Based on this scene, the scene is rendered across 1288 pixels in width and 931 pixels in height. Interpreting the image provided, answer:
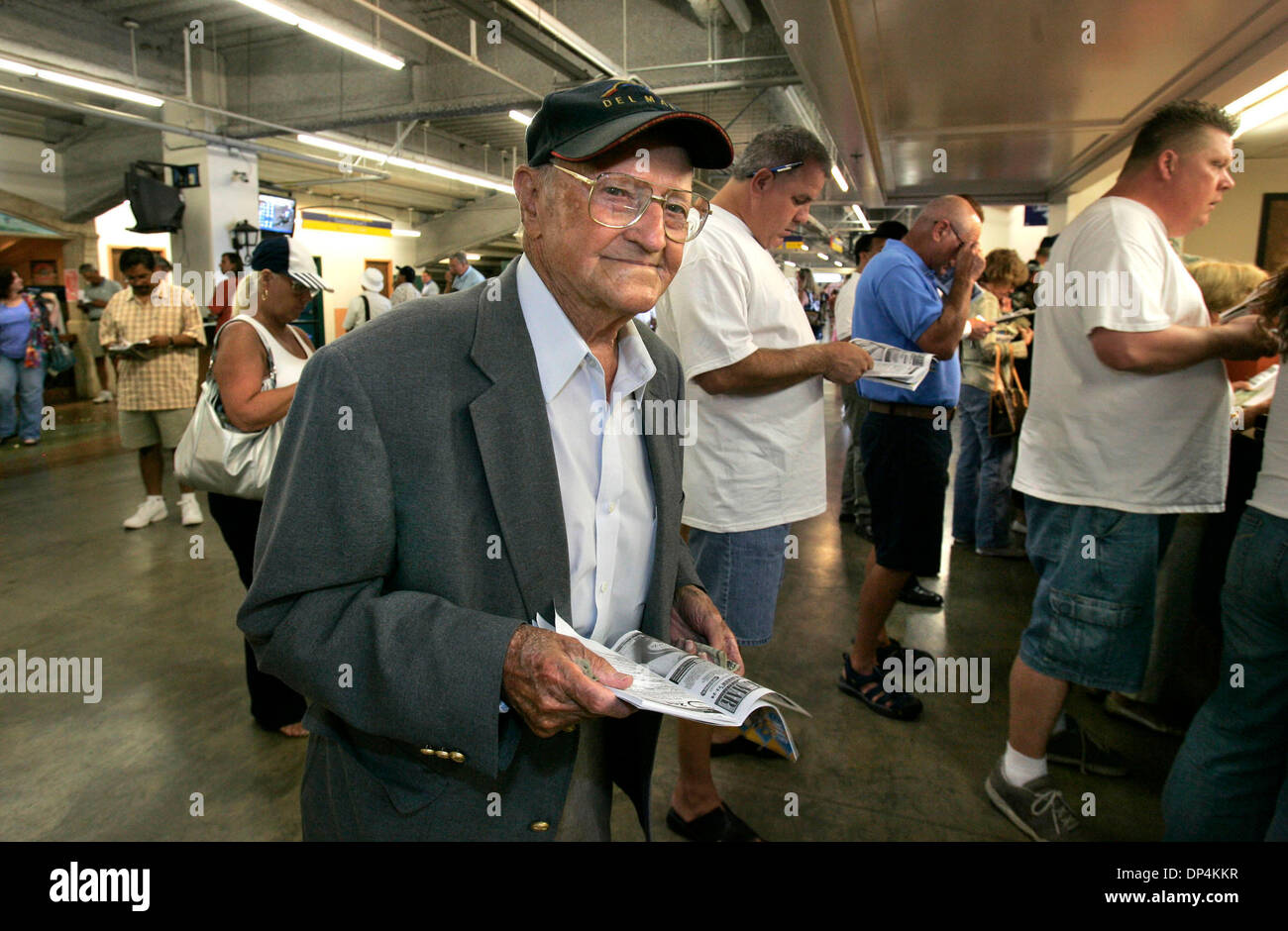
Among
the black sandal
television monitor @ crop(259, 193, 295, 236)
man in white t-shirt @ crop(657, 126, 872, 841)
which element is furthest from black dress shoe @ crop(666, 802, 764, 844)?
television monitor @ crop(259, 193, 295, 236)

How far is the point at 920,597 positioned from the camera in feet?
13.6

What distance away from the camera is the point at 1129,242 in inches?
77.5

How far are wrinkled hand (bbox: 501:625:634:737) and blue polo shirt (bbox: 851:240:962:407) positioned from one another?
88.9 inches

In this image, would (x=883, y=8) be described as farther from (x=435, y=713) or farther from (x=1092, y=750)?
(x=435, y=713)

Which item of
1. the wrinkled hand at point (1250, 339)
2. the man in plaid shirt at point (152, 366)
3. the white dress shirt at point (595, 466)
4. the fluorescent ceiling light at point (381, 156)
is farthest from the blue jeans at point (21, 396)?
the wrinkled hand at point (1250, 339)

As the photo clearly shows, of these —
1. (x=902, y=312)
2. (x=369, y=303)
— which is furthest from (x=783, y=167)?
(x=369, y=303)

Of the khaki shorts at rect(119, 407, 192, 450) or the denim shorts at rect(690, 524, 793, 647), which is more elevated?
the khaki shorts at rect(119, 407, 192, 450)

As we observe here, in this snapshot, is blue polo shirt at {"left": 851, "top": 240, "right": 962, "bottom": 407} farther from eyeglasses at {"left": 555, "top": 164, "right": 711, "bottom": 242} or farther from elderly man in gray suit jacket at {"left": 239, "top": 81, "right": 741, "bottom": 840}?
eyeglasses at {"left": 555, "top": 164, "right": 711, "bottom": 242}

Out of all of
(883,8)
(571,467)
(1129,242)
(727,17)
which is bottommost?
(571,467)

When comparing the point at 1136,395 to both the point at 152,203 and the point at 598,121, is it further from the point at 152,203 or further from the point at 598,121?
the point at 152,203

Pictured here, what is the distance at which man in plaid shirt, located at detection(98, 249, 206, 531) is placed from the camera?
5.16 m

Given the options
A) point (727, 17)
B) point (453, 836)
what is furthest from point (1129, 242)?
point (727, 17)

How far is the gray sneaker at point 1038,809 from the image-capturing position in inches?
87.3

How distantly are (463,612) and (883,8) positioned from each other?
11.4 feet
